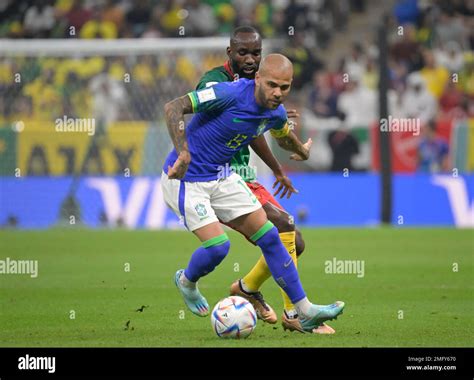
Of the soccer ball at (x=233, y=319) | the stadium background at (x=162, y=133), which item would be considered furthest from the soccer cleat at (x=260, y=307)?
the stadium background at (x=162, y=133)

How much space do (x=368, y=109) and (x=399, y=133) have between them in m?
1.54

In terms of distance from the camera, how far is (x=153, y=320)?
9453mm

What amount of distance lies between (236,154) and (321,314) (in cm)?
169

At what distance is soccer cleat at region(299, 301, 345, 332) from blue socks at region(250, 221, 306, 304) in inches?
6.2

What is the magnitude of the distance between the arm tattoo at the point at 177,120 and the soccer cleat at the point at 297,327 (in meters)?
1.71

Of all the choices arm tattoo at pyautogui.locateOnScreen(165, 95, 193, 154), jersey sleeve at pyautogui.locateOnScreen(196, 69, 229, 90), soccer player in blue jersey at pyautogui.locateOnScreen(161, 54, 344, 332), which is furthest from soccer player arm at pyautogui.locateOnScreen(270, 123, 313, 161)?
arm tattoo at pyautogui.locateOnScreen(165, 95, 193, 154)

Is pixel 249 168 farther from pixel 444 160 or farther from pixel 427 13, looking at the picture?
pixel 427 13

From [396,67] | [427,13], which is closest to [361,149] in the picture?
[396,67]

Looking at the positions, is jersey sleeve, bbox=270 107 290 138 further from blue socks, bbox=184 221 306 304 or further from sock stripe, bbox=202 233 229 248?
sock stripe, bbox=202 233 229 248

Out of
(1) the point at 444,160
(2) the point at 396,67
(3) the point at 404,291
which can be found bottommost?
(3) the point at 404,291

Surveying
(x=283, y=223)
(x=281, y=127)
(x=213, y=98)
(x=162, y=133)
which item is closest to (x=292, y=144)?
(x=281, y=127)

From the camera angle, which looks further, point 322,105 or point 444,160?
point 322,105

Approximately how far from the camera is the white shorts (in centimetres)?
851

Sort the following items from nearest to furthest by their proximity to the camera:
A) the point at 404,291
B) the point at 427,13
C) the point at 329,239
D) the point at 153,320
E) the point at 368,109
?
the point at 153,320, the point at 404,291, the point at 329,239, the point at 368,109, the point at 427,13
